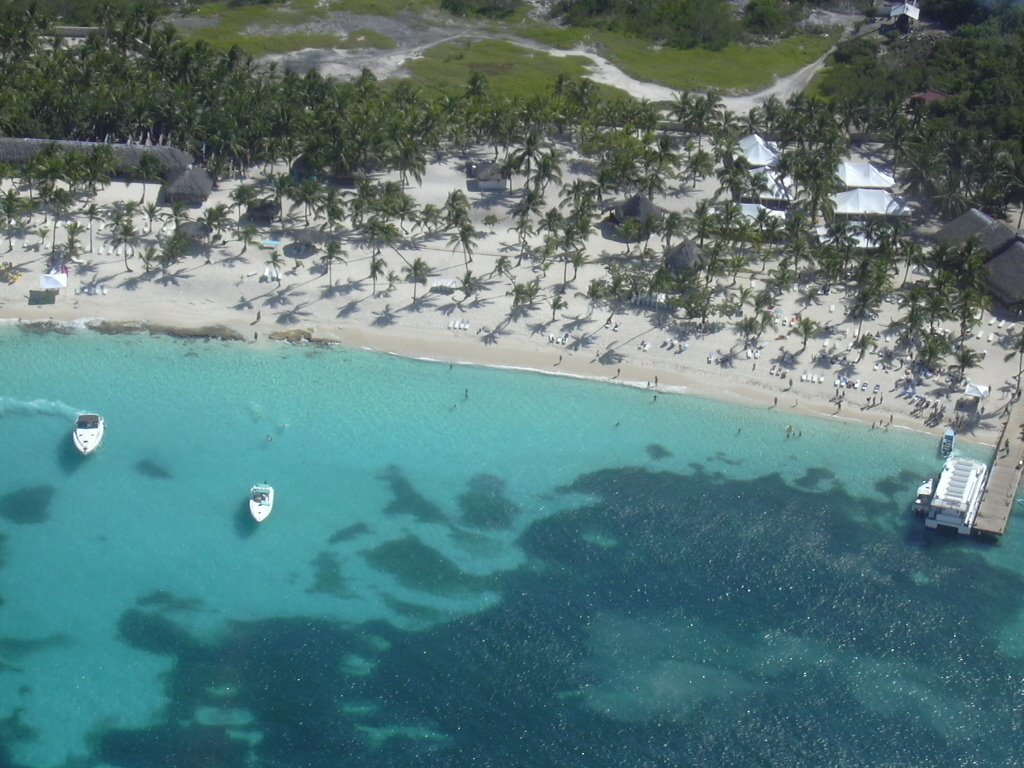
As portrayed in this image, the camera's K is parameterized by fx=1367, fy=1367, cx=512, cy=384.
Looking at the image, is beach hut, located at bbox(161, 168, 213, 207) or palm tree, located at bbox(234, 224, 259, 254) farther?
beach hut, located at bbox(161, 168, 213, 207)

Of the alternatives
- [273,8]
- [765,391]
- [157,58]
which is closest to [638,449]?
[765,391]

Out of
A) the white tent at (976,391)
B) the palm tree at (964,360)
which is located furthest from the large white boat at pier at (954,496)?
the palm tree at (964,360)

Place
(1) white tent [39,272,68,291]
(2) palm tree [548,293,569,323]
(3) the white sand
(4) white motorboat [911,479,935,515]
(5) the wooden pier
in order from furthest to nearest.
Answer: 1. (1) white tent [39,272,68,291]
2. (2) palm tree [548,293,569,323]
3. (3) the white sand
4. (4) white motorboat [911,479,935,515]
5. (5) the wooden pier

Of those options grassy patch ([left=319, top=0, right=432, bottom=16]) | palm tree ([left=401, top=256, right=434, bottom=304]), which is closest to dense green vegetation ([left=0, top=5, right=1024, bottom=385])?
palm tree ([left=401, top=256, right=434, bottom=304])

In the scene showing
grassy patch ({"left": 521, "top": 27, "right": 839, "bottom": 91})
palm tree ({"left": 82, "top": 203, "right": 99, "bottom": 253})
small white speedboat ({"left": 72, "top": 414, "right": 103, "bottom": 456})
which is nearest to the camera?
small white speedboat ({"left": 72, "top": 414, "right": 103, "bottom": 456})

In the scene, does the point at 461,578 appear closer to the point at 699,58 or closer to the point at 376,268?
the point at 376,268

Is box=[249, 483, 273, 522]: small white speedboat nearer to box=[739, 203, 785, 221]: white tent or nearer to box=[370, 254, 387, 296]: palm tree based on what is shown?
box=[370, 254, 387, 296]: palm tree

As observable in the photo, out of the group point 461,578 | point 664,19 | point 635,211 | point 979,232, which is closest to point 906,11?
point 664,19
